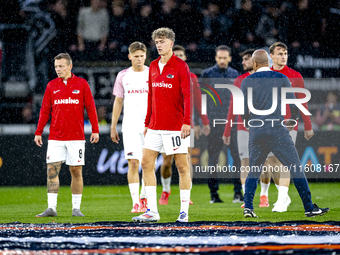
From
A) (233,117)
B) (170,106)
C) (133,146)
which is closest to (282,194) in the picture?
(233,117)

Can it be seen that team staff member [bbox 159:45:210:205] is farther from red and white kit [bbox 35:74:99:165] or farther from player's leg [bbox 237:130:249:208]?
red and white kit [bbox 35:74:99:165]

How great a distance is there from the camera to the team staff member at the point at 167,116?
5.42 m

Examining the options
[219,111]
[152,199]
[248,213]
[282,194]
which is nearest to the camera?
[152,199]

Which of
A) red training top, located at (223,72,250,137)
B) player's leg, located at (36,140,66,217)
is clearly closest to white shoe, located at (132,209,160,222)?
player's leg, located at (36,140,66,217)

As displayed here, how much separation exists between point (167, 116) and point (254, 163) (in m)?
1.10

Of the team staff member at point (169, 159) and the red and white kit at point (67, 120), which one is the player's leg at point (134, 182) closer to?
the red and white kit at point (67, 120)

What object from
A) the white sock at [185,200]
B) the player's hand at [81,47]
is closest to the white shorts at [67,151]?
the white sock at [185,200]

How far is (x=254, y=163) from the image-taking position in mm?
5789

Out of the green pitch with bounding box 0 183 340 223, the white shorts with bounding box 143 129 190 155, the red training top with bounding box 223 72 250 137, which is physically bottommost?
the green pitch with bounding box 0 183 340 223

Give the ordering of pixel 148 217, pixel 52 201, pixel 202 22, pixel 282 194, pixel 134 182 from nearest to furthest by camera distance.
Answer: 1. pixel 148 217
2. pixel 52 201
3. pixel 282 194
4. pixel 134 182
5. pixel 202 22

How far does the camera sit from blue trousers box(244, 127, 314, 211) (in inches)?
225

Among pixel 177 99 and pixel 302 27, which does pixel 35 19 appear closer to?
pixel 302 27

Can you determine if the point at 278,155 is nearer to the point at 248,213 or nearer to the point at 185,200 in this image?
the point at 248,213

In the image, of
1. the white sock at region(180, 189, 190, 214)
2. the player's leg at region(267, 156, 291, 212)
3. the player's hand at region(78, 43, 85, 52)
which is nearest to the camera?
the white sock at region(180, 189, 190, 214)
